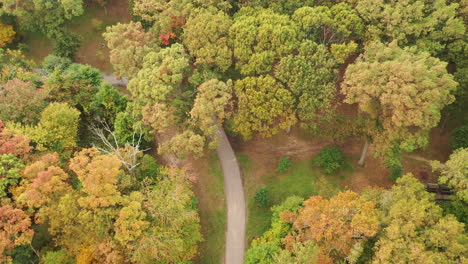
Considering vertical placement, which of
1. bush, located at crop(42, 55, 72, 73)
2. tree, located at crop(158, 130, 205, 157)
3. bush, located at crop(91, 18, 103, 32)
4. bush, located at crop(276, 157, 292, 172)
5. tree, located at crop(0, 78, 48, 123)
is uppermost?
bush, located at crop(91, 18, 103, 32)

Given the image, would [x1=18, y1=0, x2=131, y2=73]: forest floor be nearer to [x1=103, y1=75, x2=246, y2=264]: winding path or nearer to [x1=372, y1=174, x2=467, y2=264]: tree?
[x1=103, y1=75, x2=246, y2=264]: winding path

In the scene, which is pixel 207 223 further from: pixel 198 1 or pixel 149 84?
pixel 198 1

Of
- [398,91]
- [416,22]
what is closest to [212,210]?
[398,91]

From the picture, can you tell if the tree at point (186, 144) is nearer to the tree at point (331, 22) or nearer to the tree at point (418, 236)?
the tree at point (331, 22)

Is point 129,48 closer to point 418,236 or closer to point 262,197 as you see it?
point 262,197

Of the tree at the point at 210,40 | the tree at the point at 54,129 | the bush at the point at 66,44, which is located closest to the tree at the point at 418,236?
the tree at the point at 210,40

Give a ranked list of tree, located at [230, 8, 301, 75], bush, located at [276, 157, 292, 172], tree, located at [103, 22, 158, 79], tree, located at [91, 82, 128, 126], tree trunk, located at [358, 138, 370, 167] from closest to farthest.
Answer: tree, located at [230, 8, 301, 75]
tree trunk, located at [358, 138, 370, 167]
tree, located at [103, 22, 158, 79]
bush, located at [276, 157, 292, 172]
tree, located at [91, 82, 128, 126]

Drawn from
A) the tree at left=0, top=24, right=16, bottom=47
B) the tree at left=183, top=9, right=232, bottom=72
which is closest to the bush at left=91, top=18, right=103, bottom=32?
the tree at left=0, top=24, right=16, bottom=47
